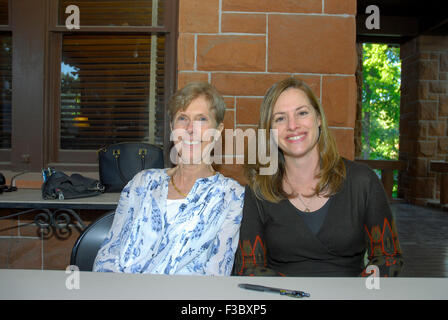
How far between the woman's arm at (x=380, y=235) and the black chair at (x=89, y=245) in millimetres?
964

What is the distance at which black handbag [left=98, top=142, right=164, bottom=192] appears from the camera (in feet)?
6.63

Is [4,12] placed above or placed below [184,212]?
above

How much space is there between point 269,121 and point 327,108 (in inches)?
27.8

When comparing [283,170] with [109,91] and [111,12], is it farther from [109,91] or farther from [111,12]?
[111,12]

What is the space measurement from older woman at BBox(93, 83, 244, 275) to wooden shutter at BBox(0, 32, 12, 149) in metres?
1.53

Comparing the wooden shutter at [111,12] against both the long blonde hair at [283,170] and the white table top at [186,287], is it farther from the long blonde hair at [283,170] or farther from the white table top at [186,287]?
the white table top at [186,287]

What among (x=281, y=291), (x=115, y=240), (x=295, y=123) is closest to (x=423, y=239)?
(x=295, y=123)

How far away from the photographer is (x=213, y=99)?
1.52m

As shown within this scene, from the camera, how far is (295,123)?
1416mm

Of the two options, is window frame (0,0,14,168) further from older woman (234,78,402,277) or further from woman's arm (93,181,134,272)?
older woman (234,78,402,277)

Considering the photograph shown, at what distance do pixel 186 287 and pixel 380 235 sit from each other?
0.81 meters

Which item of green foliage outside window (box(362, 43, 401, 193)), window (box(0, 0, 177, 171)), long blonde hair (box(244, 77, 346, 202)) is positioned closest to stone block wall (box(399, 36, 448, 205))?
window (box(0, 0, 177, 171))
